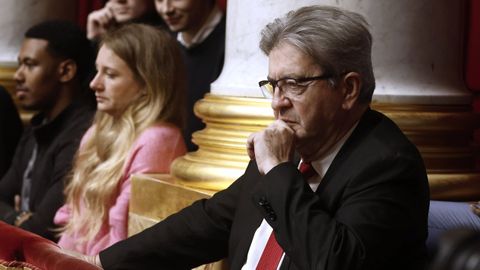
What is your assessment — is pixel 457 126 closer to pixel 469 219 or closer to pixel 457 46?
pixel 457 46

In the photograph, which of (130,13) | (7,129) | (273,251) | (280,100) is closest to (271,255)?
(273,251)

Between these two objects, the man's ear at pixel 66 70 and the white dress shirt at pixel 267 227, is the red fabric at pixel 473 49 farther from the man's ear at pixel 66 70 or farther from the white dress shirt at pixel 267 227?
the white dress shirt at pixel 267 227

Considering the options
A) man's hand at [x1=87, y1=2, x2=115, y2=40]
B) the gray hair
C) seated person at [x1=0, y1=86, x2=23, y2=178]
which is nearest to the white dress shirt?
the gray hair

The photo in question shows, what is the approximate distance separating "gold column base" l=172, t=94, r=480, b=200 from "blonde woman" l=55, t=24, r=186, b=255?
0.87 feet

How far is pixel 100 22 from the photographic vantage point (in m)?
4.95

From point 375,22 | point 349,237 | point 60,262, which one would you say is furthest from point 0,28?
point 349,237

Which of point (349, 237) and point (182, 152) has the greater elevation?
point (349, 237)

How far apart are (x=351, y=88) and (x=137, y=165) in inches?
57.1

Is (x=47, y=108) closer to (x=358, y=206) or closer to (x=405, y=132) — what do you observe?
(x=405, y=132)

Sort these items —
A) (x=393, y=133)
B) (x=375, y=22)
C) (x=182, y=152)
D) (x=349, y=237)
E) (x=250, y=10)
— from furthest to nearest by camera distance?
(x=182, y=152) < (x=250, y=10) < (x=375, y=22) < (x=393, y=133) < (x=349, y=237)

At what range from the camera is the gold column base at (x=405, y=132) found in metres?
2.75

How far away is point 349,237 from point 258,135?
1.25 feet

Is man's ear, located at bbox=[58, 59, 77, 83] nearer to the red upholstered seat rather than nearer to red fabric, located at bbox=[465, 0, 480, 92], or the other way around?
red fabric, located at bbox=[465, 0, 480, 92]

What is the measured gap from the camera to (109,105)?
352 cm
